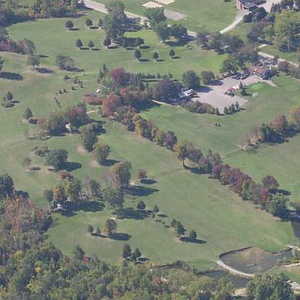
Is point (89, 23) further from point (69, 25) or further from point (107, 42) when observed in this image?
point (107, 42)

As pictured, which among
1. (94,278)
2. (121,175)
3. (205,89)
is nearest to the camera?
(94,278)

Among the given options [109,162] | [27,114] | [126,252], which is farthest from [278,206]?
[27,114]

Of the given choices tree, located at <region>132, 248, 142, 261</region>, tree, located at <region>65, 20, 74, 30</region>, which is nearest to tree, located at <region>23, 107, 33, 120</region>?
tree, located at <region>65, 20, 74, 30</region>

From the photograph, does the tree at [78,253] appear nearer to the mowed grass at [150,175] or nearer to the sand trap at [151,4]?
the mowed grass at [150,175]

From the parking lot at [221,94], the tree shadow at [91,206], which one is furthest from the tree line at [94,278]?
the parking lot at [221,94]

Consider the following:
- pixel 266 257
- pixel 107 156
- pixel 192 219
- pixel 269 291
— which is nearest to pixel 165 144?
pixel 107 156

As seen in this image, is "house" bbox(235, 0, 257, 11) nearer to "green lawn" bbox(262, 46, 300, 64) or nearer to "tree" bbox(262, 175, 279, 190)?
"green lawn" bbox(262, 46, 300, 64)
